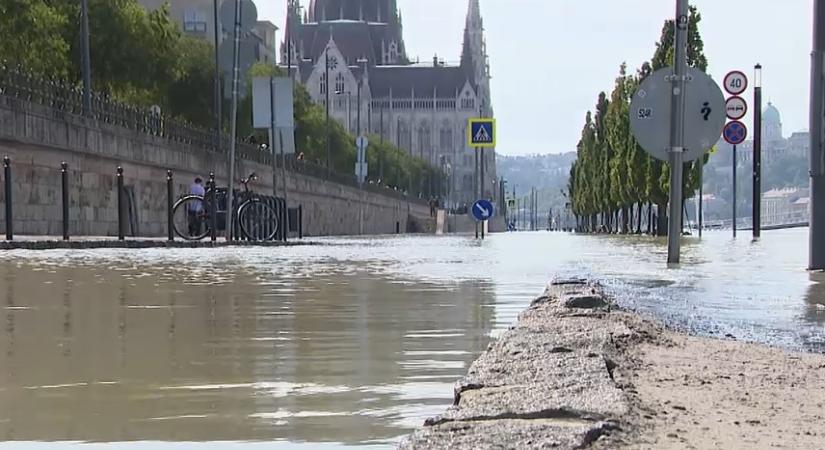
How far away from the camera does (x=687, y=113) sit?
14.4m

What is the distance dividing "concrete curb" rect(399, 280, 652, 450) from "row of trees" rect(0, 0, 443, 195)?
1346 inches

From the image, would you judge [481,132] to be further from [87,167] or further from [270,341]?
[270,341]

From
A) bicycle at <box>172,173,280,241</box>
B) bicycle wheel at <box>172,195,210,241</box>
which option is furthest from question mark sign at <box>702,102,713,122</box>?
bicycle wheel at <box>172,195,210,241</box>

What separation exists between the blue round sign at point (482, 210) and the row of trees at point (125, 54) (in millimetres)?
12874

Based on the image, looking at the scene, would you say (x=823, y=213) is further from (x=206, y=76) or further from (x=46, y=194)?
(x=206, y=76)

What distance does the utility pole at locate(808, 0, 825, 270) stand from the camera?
476 inches

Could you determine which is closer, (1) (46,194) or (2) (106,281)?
(2) (106,281)

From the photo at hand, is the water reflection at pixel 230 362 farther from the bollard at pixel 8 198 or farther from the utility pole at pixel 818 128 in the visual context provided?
the bollard at pixel 8 198

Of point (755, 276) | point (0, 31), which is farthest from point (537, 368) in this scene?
point (0, 31)

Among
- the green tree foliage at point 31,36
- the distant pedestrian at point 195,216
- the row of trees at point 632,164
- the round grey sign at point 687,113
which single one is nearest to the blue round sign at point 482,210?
the row of trees at point 632,164

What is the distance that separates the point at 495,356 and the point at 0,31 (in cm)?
3550

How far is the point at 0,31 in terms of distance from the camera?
3756cm

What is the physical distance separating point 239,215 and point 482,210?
12.1 meters

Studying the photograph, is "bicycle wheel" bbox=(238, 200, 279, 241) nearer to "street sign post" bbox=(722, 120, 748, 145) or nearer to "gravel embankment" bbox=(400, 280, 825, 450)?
"street sign post" bbox=(722, 120, 748, 145)
